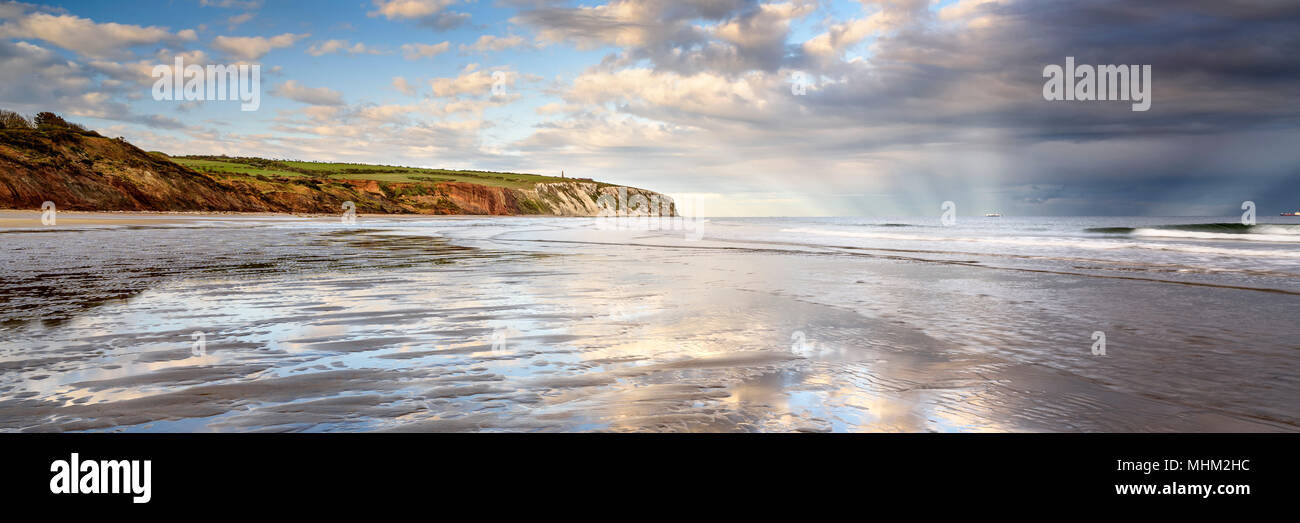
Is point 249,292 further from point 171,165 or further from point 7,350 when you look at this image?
point 171,165

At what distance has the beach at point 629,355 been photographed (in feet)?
11.8

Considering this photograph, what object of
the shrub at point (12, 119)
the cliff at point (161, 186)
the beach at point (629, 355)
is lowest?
the beach at point (629, 355)

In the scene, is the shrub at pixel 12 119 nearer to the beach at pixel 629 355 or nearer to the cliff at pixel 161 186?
the cliff at pixel 161 186

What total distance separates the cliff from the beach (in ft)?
221

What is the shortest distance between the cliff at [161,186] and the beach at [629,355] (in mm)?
67411


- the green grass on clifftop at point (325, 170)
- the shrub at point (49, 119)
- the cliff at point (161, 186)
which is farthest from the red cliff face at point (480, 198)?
the shrub at point (49, 119)

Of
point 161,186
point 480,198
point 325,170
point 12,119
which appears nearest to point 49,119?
point 12,119

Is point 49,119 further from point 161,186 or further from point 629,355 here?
point 629,355

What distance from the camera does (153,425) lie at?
11.0ft

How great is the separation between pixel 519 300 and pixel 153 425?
19.1 ft

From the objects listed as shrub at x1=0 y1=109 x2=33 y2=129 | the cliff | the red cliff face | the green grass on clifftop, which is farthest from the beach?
the red cliff face

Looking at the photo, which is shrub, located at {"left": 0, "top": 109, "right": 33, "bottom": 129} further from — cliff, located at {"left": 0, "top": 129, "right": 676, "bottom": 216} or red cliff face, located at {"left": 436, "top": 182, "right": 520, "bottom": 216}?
red cliff face, located at {"left": 436, "top": 182, "right": 520, "bottom": 216}

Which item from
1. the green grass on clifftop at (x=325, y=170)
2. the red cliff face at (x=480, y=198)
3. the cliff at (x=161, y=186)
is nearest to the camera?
the cliff at (x=161, y=186)
